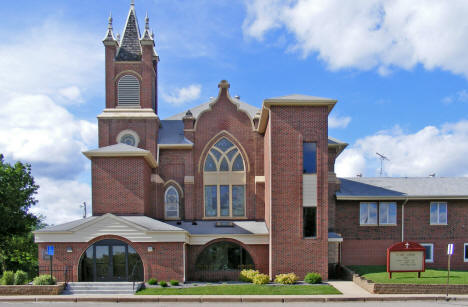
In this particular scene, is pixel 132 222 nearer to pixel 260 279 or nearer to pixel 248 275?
pixel 248 275

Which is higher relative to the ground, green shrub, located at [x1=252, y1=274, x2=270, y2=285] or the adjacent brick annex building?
the adjacent brick annex building

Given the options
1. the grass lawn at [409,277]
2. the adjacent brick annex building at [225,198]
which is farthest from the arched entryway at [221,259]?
the grass lawn at [409,277]

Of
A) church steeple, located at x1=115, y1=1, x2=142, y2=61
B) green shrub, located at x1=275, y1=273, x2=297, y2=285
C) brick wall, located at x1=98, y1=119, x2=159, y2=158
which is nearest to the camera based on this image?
green shrub, located at x1=275, y1=273, x2=297, y2=285

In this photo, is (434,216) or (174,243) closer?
(174,243)

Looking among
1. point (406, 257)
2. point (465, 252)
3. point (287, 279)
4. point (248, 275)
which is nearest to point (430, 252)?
point (465, 252)

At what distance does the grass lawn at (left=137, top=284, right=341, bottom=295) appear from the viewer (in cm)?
2258

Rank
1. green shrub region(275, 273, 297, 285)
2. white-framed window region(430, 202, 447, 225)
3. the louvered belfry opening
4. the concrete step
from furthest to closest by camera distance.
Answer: the louvered belfry opening → white-framed window region(430, 202, 447, 225) → green shrub region(275, 273, 297, 285) → the concrete step

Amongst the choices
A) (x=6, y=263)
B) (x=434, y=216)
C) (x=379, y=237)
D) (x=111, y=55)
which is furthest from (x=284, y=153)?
(x=6, y=263)

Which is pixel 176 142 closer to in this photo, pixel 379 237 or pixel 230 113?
pixel 230 113

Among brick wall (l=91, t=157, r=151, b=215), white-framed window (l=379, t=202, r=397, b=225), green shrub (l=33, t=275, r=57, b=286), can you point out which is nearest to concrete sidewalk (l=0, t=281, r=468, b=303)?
green shrub (l=33, t=275, r=57, b=286)

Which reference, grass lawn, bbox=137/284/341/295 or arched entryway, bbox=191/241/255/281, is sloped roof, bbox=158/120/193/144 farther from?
grass lawn, bbox=137/284/341/295

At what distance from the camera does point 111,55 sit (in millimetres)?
33625

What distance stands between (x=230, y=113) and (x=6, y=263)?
2676cm

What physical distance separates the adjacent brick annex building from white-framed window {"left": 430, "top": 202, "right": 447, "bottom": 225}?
0.06 meters
